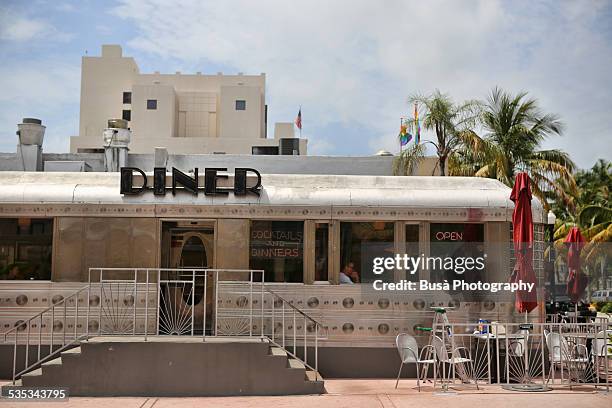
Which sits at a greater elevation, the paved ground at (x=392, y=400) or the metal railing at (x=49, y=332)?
the metal railing at (x=49, y=332)

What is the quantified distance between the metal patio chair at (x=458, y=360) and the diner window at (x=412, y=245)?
127cm

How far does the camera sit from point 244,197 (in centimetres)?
1242

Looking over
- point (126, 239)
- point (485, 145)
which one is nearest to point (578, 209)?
point (485, 145)

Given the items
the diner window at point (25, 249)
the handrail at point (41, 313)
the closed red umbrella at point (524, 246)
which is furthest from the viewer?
the diner window at point (25, 249)

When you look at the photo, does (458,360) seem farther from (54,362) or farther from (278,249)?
(54,362)

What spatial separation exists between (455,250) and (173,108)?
47.4 metres

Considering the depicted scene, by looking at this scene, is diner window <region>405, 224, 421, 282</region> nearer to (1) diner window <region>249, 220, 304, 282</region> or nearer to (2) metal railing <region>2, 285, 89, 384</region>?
(1) diner window <region>249, 220, 304, 282</region>

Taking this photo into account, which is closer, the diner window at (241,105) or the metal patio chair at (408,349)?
the metal patio chair at (408,349)

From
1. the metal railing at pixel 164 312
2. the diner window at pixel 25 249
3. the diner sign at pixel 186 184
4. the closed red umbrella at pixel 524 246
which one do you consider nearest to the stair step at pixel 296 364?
the metal railing at pixel 164 312

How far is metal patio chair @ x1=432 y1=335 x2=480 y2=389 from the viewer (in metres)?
10.9

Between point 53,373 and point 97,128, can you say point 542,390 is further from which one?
point 97,128

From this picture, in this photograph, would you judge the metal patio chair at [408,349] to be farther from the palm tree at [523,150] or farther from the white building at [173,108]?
the white building at [173,108]

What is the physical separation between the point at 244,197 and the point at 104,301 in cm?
288

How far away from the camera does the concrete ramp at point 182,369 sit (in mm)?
10781
